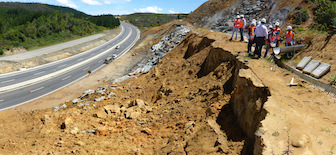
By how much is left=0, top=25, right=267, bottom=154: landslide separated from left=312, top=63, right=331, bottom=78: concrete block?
120 inches

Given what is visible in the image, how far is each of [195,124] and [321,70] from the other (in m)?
6.32

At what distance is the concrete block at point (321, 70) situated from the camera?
8.88m

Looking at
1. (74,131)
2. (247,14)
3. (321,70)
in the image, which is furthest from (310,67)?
(247,14)

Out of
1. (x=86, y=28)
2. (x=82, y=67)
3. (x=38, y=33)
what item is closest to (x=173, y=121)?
(x=82, y=67)

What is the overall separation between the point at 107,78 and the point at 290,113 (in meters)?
25.2

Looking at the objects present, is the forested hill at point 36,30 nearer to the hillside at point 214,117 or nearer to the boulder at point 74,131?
the hillside at point 214,117

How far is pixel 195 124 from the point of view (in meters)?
8.59

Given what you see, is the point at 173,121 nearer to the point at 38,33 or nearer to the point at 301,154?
the point at 301,154

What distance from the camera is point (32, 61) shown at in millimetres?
31547

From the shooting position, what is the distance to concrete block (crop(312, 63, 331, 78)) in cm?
888

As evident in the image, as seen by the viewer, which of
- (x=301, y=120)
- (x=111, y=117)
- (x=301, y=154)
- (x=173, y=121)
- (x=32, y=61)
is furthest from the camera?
(x=32, y=61)

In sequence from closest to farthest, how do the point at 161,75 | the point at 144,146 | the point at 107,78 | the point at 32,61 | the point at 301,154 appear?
the point at 301,154, the point at 144,146, the point at 161,75, the point at 107,78, the point at 32,61

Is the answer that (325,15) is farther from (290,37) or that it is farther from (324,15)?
(290,37)

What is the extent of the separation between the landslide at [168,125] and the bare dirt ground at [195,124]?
0.03 metres
